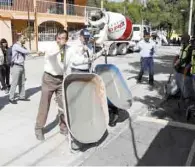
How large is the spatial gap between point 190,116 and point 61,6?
72.1 ft

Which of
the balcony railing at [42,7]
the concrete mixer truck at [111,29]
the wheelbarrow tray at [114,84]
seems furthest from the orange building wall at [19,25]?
the wheelbarrow tray at [114,84]

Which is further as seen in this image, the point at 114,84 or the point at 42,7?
the point at 42,7

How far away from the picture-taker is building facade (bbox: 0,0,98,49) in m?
22.0

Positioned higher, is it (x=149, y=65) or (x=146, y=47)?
(x=146, y=47)

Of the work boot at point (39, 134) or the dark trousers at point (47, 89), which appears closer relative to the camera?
the dark trousers at point (47, 89)

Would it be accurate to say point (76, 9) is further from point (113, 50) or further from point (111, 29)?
point (113, 50)

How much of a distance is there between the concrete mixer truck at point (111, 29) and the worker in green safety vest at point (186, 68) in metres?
13.4

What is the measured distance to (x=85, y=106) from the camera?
543 centimetres

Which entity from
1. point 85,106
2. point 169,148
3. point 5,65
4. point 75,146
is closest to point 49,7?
point 5,65

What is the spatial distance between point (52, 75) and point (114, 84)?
5.06ft

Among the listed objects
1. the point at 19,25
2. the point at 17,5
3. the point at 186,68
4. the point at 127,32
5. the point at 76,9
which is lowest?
the point at 186,68

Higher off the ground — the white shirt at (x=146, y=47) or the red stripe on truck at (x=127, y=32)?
the red stripe on truck at (x=127, y=32)

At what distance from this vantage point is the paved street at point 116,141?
193 inches

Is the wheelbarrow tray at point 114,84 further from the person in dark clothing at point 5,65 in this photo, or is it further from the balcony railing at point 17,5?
the balcony railing at point 17,5
